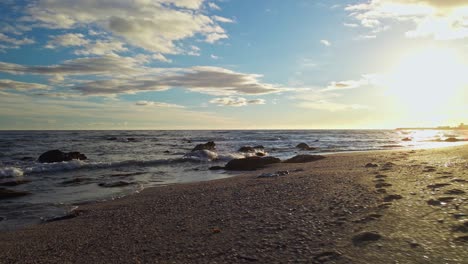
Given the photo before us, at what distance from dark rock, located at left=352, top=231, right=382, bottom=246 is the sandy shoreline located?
0.02 metres

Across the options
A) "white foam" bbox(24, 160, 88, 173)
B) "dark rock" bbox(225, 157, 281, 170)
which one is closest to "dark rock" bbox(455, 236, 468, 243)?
"dark rock" bbox(225, 157, 281, 170)

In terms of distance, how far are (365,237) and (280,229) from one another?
155 cm

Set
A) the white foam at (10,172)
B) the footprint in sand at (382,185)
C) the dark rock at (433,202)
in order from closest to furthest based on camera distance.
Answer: the dark rock at (433,202)
the footprint in sand at (382,185)
the white foam at (10,172)

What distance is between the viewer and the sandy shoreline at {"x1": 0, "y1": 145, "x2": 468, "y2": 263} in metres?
5.25

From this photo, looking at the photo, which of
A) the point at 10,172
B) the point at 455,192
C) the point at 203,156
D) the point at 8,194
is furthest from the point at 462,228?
the point at 203,156

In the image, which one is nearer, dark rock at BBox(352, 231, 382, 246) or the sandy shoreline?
the sandy shoreline

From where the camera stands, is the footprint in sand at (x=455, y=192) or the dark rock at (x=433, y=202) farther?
the footprint in sand at (x=455, y=192)

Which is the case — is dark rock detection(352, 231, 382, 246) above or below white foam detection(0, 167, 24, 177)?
above

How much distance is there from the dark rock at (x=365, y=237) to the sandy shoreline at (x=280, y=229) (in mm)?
16

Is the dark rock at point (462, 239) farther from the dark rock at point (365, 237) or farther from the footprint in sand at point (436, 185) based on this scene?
the footprint in sand at point (436, 185)

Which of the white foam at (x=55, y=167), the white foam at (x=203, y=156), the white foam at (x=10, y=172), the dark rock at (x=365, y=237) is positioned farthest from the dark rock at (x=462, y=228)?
the white foam at (x=203, y=156)

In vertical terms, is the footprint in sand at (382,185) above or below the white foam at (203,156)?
above

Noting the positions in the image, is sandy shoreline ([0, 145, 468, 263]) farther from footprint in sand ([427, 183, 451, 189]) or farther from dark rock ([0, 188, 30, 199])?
dark rock ([0, 188, 30, 199])

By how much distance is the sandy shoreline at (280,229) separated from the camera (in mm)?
5250
